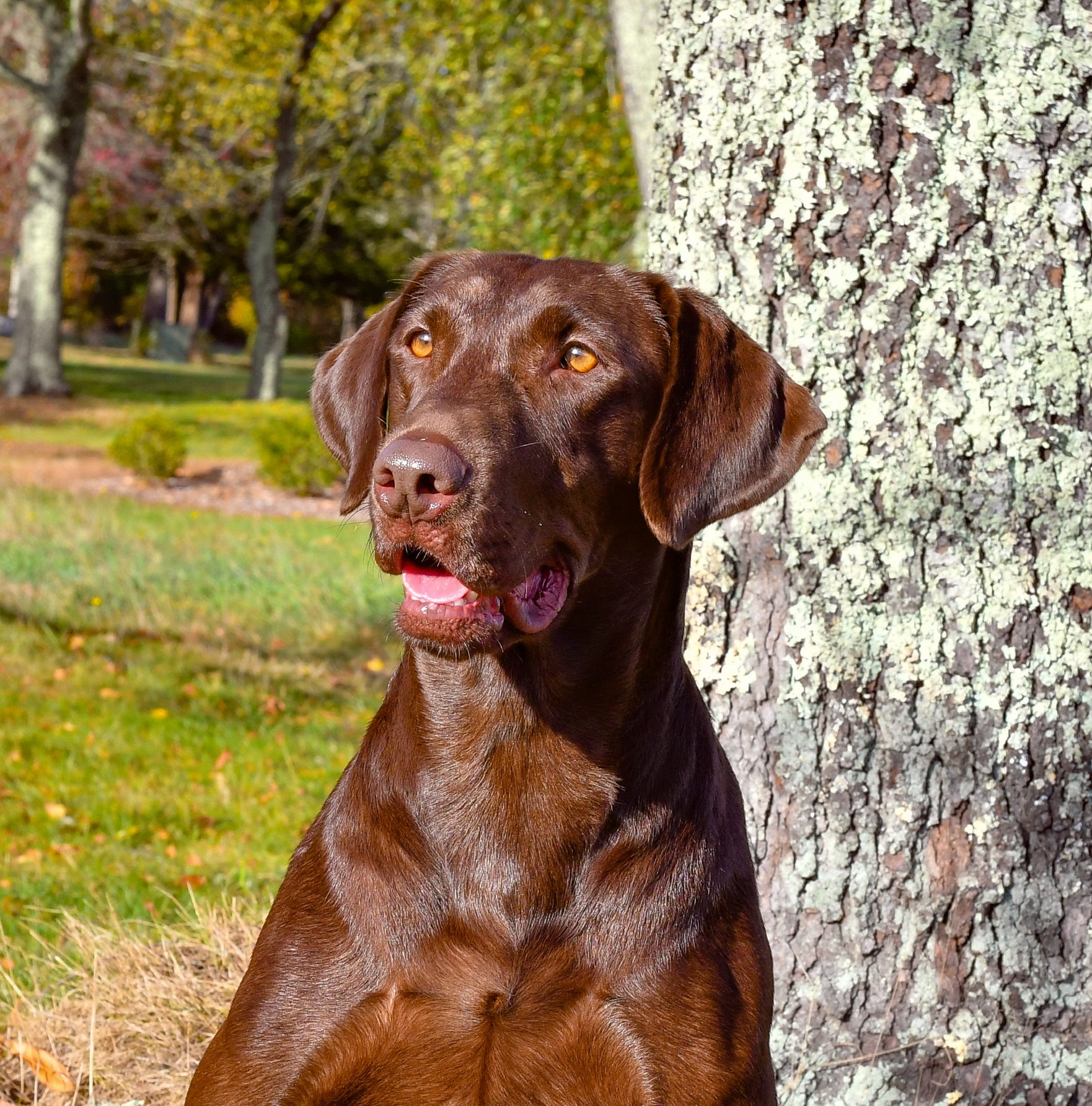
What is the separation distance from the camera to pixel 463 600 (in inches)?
100

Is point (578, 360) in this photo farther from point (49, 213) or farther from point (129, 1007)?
point (49, 213)

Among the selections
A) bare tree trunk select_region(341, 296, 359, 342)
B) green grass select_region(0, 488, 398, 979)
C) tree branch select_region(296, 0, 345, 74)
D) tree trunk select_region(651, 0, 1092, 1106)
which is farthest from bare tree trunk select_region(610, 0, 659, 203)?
bare tree trunk select_region(341, 296, 359, 342)

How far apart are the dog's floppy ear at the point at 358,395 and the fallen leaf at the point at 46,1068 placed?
1713mm

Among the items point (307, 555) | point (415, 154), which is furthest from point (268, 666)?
point (415, 154)

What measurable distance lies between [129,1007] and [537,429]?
2.20 metres

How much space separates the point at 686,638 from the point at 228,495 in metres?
14.0

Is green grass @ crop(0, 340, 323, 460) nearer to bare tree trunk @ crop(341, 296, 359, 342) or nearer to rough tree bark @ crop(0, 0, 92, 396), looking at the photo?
rough tree bark @ crop(0, 0, 92, 396)

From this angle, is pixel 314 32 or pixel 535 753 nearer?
pixel 535 753

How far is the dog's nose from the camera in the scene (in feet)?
7.80

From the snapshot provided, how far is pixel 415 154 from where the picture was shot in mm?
23812

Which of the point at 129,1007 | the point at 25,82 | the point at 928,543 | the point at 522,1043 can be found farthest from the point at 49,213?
the point at 522,1043

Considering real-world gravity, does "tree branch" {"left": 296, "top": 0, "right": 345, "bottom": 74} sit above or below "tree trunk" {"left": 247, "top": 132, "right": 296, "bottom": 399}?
above

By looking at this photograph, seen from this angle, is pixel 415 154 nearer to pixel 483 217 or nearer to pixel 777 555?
pixel 483 217

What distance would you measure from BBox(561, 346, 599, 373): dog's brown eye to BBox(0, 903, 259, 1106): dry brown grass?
198cm
